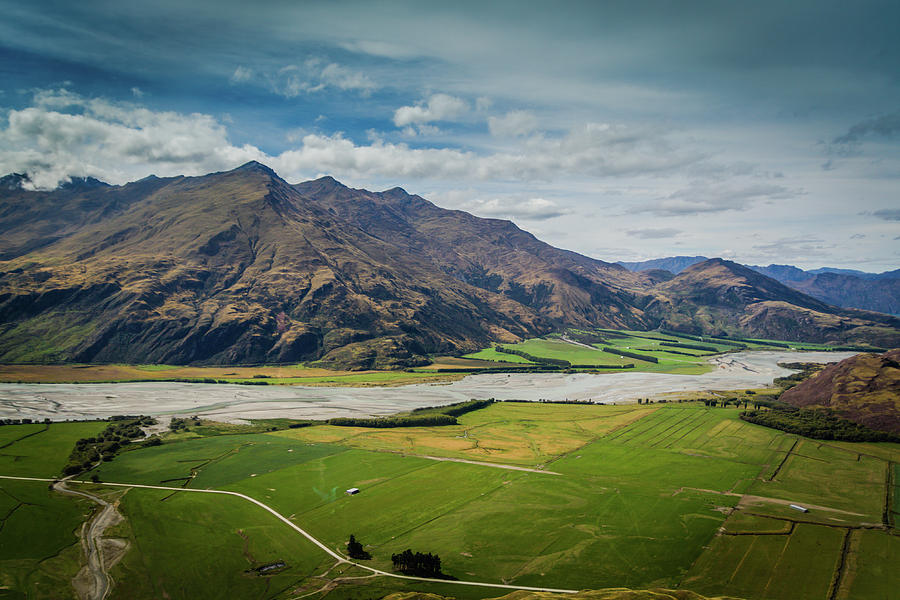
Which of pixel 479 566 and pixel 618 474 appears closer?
pixel 479 566

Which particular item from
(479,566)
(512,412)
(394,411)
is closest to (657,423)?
(512,412)

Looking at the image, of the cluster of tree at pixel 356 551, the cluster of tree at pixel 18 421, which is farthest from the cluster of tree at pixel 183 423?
the cluster of tree at pixel 356 551

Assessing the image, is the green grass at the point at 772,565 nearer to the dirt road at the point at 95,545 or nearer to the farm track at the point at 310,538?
the farm track at the point at 310,538

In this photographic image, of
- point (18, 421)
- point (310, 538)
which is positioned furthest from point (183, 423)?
point (310, 538)

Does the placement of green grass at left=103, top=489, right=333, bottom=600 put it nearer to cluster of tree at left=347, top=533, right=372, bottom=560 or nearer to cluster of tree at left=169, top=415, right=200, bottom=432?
cluster of tree at left=347, top=533, right=372, bottom=560

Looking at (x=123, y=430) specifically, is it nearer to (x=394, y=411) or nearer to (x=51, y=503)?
(x=51, y=503)

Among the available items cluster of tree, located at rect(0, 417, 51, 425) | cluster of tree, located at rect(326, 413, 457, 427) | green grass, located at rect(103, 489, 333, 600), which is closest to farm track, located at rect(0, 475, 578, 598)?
green grass, located at rect(103, 489, 333, 600)
